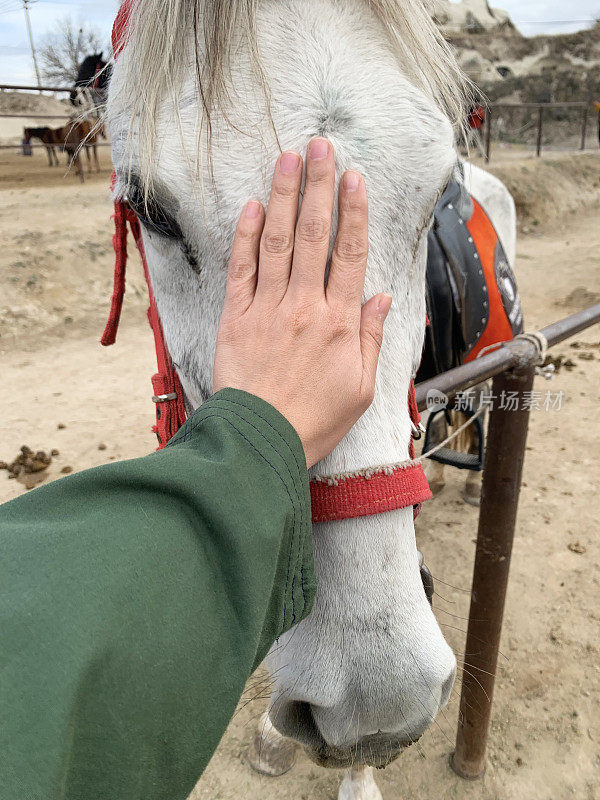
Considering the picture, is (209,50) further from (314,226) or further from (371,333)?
(371,333)

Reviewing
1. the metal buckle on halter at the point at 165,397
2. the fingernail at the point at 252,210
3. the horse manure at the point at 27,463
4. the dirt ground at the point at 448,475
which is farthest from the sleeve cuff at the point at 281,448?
the horse manure at the point at 27,463

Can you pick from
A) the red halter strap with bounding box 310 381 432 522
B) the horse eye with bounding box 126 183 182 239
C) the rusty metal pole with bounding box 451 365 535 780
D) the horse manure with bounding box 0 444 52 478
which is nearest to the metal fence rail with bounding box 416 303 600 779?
the rusty metal pole with bounding box 451 365 535 780

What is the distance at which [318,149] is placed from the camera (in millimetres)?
771

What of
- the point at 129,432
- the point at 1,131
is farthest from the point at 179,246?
the point at 1,131

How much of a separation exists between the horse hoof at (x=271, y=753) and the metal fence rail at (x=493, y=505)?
0.55 metres

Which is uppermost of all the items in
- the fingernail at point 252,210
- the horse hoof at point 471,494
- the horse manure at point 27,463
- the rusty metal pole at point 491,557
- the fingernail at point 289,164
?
the fingernail at point 289,164

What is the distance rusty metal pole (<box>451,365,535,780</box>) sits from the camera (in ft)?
4.92

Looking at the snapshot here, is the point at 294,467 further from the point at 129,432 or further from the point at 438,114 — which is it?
the point at 129,432

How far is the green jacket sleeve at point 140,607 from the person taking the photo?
399 mm

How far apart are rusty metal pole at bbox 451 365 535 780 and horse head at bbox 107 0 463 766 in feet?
2.06

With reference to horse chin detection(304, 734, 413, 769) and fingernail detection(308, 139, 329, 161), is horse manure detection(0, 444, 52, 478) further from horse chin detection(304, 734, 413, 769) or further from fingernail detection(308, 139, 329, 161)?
fingernail detection(308, 139, 329, 161)

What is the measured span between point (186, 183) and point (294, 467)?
536 mm

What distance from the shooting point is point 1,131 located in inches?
750

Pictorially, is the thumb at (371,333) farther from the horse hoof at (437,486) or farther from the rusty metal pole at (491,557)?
the horse hoof at (437,486)
